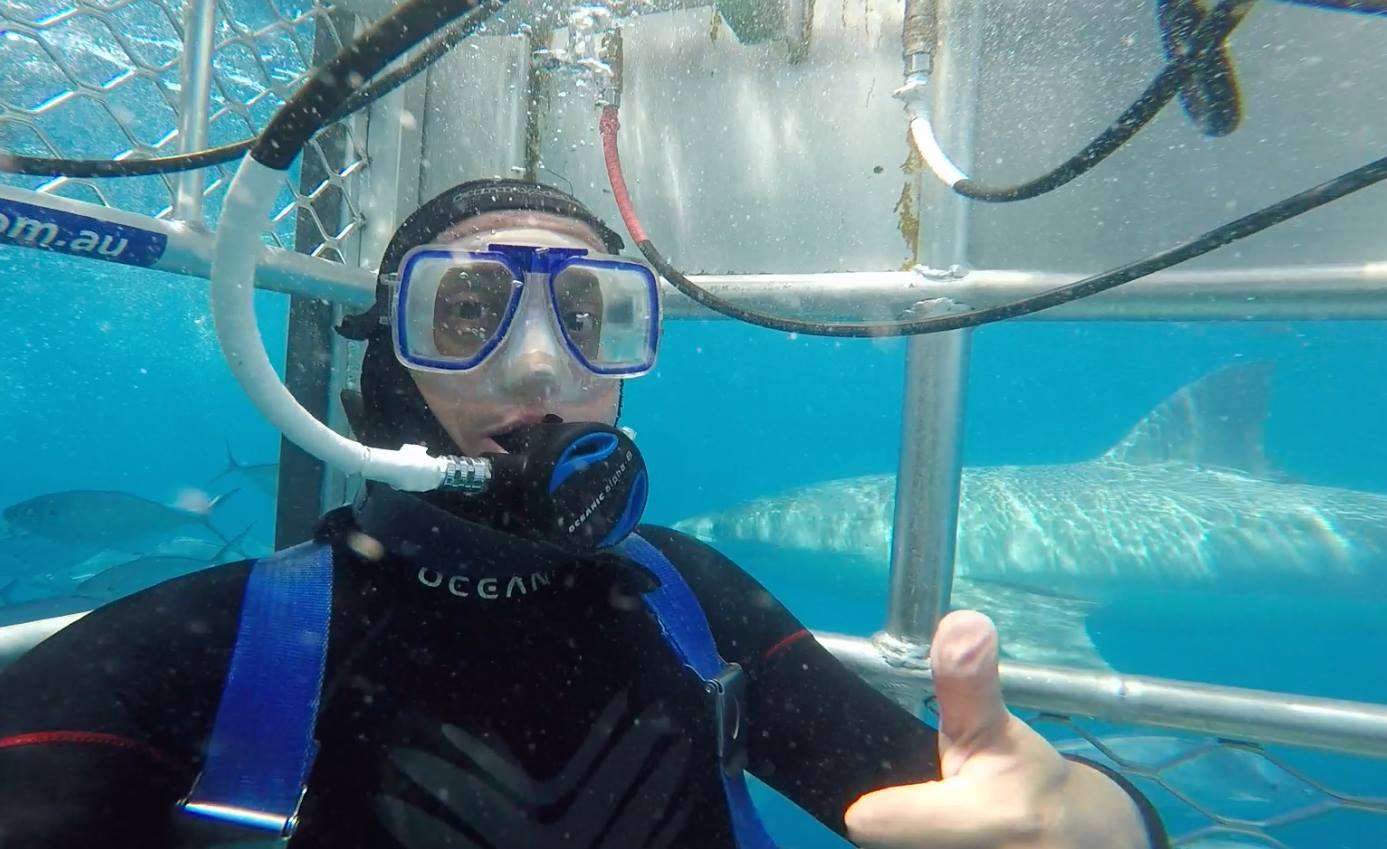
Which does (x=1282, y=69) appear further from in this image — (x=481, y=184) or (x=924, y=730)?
(x=481, y=184)

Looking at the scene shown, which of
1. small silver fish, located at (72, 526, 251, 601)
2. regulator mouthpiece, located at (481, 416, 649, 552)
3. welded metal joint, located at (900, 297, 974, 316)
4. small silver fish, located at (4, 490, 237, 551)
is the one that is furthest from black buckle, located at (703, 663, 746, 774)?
small silver fish, located at (4, 490, 237, 551)

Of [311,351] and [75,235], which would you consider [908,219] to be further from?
[311,351]

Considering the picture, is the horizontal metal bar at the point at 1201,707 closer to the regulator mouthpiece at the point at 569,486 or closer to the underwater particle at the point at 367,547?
the regulator mouthpiece at the point at 569,486

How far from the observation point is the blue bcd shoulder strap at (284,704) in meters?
1.08

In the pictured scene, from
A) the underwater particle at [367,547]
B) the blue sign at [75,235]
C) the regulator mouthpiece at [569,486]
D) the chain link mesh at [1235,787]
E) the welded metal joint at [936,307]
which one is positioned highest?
the welded metal joint at [936,307]

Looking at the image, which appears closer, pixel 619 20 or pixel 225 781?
pixel 225 781

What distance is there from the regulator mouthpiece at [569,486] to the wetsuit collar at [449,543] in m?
0.04

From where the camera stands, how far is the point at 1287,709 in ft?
5.27

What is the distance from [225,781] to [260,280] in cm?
151

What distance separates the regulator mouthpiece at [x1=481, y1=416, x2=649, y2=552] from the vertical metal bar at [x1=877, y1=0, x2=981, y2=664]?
0.95m

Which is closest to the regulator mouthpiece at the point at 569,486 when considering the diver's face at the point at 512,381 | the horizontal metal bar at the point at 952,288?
the diver's face at the point at 512,381

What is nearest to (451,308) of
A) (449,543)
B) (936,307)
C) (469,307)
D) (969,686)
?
(469,307)

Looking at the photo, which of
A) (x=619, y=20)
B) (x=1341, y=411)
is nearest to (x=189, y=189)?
(x=619, y=20)

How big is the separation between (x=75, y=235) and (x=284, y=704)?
1095mm
